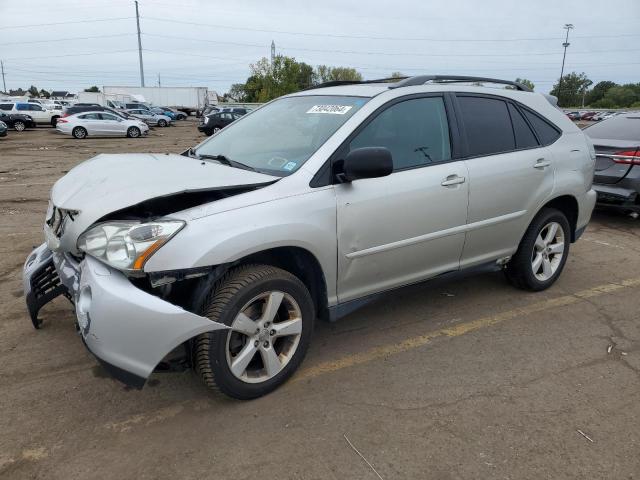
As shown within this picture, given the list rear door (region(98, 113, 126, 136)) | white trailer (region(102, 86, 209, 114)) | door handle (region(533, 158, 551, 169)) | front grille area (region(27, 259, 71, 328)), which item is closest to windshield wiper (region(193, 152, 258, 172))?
front grille area (region(27, 259, 71, 328))

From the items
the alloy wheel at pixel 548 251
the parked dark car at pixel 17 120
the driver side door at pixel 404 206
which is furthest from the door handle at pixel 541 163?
the parked dark car at pixel 17 120

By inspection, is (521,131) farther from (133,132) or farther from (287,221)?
(133,132)

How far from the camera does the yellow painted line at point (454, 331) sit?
3.33m

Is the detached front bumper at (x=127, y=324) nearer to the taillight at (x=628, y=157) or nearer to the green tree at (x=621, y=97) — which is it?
the taillight at (x=628, y=157)

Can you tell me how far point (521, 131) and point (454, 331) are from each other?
69.5 inches

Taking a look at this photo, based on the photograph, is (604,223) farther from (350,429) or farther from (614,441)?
(350,429)

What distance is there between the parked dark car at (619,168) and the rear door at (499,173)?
3277mm

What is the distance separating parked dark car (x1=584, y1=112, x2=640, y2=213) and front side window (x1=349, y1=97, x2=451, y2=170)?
4388 millimetres

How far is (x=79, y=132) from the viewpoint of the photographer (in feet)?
86.5

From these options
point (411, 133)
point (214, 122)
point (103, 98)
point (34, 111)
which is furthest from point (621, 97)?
point (411, 133)

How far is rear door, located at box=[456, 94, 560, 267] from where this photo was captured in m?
3.82

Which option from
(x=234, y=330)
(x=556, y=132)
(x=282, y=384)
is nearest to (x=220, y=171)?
(x=234, y=330)

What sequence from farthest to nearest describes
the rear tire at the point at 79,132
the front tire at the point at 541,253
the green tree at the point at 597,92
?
1. the green tree at the point at 597,92
2. the rear tire at the point at 79,132
3. the front tire at the point at 541,253

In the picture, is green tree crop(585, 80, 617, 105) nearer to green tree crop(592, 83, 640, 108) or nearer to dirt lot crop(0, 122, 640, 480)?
green tree crop(592, 83, 640, 108)
